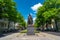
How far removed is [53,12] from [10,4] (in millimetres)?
15593

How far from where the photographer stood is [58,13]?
56.2 meters

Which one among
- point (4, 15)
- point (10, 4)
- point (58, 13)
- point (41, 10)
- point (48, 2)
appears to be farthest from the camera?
point (41, 10)

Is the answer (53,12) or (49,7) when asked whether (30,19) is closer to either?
(53,12)

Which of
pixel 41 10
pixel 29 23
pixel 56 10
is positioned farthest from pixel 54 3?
pixel 29 23

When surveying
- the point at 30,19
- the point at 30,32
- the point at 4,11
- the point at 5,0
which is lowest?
the point at 30,32

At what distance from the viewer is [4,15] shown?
48.1 m

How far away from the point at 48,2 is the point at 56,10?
6397 mm

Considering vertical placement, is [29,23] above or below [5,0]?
below

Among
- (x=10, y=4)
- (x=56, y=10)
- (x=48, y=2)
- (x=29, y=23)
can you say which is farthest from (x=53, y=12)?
(x=29, y=23)

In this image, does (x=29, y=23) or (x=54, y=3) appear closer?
(x=29, y=23)

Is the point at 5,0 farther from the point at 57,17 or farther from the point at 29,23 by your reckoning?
the point at 57,17

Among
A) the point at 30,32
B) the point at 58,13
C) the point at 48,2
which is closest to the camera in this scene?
the point at 30,32

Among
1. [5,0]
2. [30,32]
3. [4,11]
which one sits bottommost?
[30,32]

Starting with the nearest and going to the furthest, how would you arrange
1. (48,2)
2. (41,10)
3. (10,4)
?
(10,4) → (48,2) → (41,10)
